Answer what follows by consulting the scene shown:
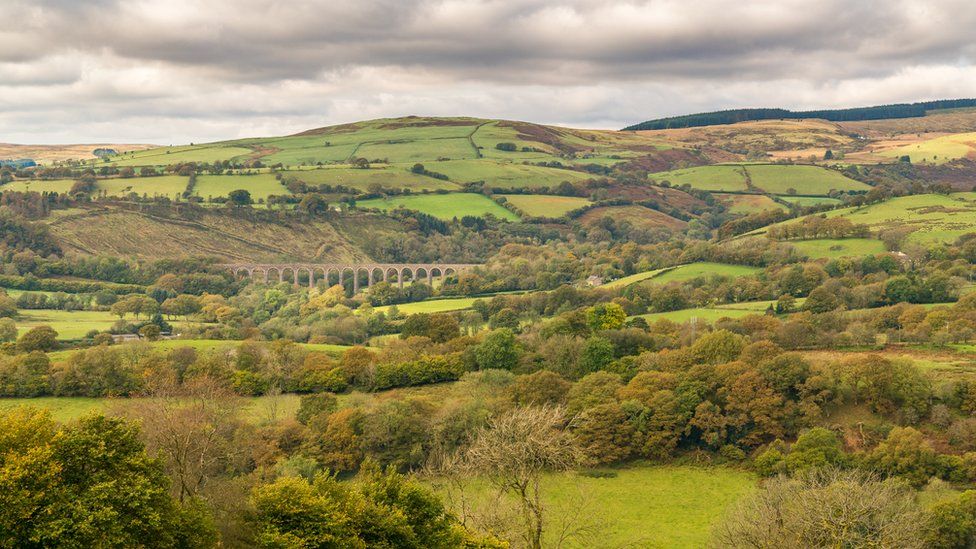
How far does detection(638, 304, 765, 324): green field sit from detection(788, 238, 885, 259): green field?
2392 cm

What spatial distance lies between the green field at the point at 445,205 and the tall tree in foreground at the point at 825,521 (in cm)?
13047

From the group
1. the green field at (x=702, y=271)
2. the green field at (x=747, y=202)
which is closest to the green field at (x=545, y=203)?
the green field at (x=747, y=202)

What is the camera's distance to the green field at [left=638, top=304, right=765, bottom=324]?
77.4m

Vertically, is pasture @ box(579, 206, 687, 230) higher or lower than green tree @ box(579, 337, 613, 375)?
higher

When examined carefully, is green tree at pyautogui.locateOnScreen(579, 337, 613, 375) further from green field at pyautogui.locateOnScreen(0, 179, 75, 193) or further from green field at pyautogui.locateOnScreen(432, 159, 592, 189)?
green field at pyautogui.locateOnScreen(0, 179, 75, 193)

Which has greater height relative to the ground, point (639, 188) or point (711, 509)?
point (639, 188)

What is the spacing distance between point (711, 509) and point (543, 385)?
51.7 feet

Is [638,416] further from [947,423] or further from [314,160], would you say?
[314,160]

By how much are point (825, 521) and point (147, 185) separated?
521 ft

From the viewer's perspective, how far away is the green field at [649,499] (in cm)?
3881

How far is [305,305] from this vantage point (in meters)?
103

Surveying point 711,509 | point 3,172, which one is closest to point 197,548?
point 711,509

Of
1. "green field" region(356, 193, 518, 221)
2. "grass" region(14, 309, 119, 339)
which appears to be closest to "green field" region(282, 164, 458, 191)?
"green field" region(356, 193, 518, 221)

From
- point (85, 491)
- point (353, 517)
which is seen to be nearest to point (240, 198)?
point (353, 517)
